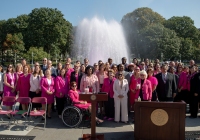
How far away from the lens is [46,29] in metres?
39.5

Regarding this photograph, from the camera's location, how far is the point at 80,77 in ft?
25.4

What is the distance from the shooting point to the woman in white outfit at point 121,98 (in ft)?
22.7

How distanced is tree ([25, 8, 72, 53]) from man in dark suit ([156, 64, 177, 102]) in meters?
33.8

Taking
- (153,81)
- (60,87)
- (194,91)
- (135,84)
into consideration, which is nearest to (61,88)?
(60,87)

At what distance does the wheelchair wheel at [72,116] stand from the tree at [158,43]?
33933 millimetres

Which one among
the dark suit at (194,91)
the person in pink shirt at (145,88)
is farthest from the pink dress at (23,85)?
the dark suit at (194,91)

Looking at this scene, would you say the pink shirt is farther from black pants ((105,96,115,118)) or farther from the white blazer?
black pants ((105,96,115,118))

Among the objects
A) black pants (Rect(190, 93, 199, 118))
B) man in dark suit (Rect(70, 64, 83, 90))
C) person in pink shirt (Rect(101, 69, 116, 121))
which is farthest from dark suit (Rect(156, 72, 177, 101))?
man in dark suit (Rect(70, 64, 83, 90))

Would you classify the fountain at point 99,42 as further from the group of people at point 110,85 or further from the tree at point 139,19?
the tree at point 139,19

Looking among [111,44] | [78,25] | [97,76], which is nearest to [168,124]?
[97,76]

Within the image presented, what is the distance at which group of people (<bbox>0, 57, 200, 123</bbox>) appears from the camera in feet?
22.8

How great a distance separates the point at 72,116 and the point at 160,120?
2.74 meters

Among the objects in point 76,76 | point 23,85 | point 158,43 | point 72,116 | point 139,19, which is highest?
point 139,19

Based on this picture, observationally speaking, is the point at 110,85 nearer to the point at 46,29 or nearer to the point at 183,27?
the point at 46,29
